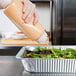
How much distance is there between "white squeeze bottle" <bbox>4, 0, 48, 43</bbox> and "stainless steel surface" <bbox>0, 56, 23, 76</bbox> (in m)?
0.23

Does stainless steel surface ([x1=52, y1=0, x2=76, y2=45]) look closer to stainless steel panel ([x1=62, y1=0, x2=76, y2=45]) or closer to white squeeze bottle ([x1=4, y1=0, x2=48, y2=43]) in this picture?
stainless steel panel ([x1=62, y1=0, x2=76, y2=45])

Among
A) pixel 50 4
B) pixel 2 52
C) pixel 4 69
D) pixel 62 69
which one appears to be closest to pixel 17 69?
pixel 4 69

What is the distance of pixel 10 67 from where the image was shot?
103 cm

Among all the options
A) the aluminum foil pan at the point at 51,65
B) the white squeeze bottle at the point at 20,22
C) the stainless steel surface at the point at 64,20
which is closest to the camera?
the white squeeze bottle at the point at 20,22

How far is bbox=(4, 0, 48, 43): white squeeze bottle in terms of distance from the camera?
28.9 inches

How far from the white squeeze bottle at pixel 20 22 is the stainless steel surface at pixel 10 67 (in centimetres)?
23

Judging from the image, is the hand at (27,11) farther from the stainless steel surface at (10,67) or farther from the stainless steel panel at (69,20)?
the stainless steel panel at (69,20)

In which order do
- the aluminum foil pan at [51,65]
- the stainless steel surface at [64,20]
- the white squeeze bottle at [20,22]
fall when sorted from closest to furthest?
1. the white squeeze bottle at [20,22]
2. the aluminum foil pan at [51,65]
3. the stainless steel surface at [64,20]

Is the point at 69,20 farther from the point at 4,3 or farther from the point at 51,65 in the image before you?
the point at 4,3

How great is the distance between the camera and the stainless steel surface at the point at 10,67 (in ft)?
3.03

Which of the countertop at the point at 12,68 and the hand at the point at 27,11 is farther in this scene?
A: the countertop at the point at 12,68

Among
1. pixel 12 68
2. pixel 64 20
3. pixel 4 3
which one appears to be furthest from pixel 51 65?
pixel 64 20

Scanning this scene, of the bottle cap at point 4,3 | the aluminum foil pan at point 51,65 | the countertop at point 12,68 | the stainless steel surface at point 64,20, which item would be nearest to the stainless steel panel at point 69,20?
the stainless steel surface at point 64,20

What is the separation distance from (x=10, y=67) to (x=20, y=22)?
0.36m
